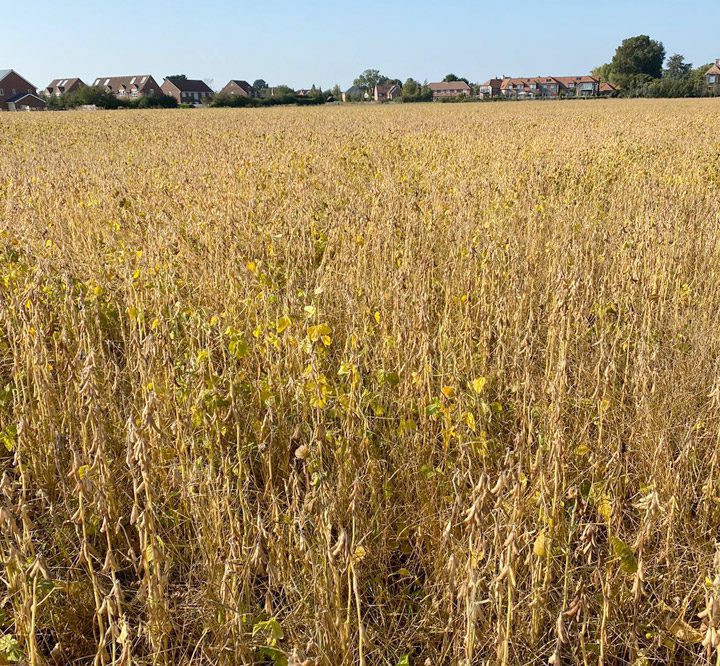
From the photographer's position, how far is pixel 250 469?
228 cm

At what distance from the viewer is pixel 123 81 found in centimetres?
8756

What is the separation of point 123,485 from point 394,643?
112 centimetres

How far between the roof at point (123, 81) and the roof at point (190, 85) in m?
3.68

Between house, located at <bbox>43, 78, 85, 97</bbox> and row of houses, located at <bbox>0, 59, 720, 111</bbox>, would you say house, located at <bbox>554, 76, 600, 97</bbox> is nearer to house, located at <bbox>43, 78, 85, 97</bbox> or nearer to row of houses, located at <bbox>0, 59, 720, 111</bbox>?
row of houses, located at <bbox>0, 59, 720, 111</bbox>

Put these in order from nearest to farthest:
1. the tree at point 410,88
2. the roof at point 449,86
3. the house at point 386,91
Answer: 1. the tree at point 410,88
2. the house at point 386,91
3. the roof at point 449,86

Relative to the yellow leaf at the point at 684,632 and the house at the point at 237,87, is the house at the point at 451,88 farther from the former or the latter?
the yellow leaf at the point at 684,632

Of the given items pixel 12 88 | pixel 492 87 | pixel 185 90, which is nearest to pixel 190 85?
pixel 185 90

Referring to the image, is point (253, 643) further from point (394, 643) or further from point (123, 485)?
point (123, 485)

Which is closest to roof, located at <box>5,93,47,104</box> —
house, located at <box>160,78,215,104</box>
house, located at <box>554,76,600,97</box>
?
A: house, located at <box>160,78,215,104</box>

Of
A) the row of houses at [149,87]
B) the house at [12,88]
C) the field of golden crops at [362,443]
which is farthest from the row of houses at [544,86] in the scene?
the field of golden crops at [362,443]

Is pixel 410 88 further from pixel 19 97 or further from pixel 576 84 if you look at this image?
pixel 576 84

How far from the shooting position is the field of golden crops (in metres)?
1.49

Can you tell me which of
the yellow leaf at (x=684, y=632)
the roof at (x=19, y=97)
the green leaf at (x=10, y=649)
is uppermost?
the roof at (x=19, y=97)

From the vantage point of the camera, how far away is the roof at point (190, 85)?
86.0m
